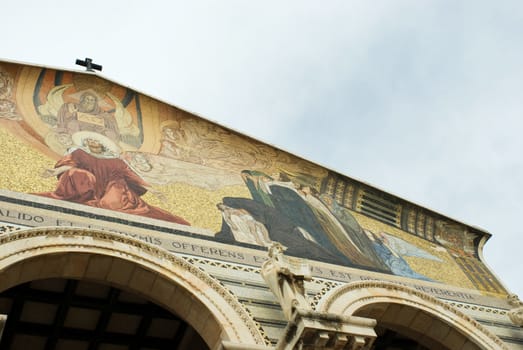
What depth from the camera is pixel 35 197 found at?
9.70 metres

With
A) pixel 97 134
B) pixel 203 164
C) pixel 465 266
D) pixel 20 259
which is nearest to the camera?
pixel 20 259

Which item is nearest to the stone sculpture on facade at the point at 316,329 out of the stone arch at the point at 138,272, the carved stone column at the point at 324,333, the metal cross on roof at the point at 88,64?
the carved stone column at the point at 324,333

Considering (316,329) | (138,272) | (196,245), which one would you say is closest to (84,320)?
(196,245)

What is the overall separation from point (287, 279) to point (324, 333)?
130 centimetres

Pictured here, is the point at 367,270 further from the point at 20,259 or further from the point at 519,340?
the point at 20,259

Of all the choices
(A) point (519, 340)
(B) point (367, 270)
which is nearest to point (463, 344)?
(A) point (519, 340)

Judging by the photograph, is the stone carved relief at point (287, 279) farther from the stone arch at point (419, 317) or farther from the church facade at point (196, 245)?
the stone arch at point (419, 317)

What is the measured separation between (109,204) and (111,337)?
9.42 feet

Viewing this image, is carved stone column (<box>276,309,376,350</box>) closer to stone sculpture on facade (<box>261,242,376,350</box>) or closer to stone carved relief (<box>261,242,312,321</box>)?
stone sculpture on facade (<box>261,242,376,350</box>)

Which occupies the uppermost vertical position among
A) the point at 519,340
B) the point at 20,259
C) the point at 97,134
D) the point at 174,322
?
the point at 97,134

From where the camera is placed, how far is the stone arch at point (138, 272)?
341 inches

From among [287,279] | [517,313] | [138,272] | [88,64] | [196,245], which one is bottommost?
[138,272]

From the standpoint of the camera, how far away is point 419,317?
36.0ft

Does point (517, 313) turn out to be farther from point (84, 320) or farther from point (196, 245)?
point (84, 320)
